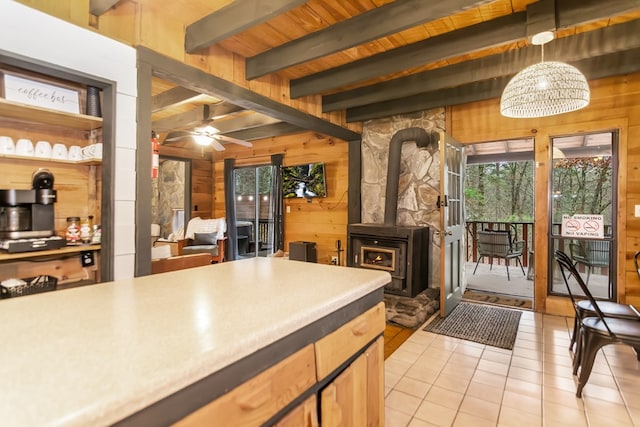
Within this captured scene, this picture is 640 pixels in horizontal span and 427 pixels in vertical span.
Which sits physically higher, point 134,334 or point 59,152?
point 59,152

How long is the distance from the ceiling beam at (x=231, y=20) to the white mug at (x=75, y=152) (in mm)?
1051

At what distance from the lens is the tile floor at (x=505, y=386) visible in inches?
75.5

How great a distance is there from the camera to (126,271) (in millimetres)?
2164

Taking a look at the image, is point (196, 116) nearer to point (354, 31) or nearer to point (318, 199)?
point (318, 199)

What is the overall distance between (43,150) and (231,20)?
147cm

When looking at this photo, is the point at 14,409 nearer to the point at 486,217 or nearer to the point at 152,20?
the point at 152,20

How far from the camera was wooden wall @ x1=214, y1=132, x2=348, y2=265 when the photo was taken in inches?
205

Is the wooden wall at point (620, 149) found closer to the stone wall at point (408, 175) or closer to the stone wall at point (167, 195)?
the stone wall at point (408, 175)

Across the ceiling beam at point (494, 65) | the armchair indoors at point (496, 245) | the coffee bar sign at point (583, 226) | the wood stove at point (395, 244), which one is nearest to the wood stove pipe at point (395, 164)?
the wood stove at point (395, 244)

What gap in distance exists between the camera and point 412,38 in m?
2.69

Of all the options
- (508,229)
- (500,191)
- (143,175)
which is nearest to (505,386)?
(143,175)

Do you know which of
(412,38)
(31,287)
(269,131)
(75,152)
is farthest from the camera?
(269,131)

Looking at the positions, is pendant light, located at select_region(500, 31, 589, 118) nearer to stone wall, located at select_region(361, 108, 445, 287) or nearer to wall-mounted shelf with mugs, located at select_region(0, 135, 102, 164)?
stone wall, located at select_region(361, 108, 445, 287)

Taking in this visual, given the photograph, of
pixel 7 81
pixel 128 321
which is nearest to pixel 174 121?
pixel 7 81
